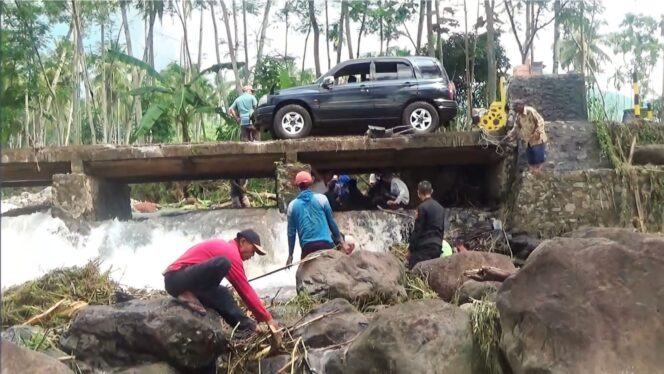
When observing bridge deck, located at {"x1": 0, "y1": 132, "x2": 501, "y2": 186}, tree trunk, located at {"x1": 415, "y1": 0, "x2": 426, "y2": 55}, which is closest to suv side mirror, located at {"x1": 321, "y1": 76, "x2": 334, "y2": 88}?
bridge deck, located at {"x1": 0, "y1": 132, "x2": 501, "y2": 186}

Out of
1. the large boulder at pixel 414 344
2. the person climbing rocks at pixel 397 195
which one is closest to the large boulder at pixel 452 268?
the large boulder at pixel 414 344

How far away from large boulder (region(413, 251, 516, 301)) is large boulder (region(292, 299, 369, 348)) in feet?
5.08

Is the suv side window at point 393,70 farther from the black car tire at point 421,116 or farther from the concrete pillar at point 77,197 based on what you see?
the concrete pillar at point 77,197

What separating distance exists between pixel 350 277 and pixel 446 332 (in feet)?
6.98

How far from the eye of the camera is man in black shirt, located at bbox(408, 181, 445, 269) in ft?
29.2

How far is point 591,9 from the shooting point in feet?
89.4

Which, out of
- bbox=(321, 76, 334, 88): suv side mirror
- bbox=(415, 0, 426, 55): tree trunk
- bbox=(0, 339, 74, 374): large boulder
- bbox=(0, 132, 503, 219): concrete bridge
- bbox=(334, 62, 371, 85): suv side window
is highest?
bbox=(415, 0, 426, 55): tree trunk

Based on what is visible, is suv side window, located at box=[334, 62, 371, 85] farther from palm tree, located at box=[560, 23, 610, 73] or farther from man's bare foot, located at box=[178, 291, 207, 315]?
palm tree, located at box=[560, 23, 610, 73]

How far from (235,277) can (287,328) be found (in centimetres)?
78

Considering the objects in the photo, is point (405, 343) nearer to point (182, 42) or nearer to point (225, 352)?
point (225, 352)

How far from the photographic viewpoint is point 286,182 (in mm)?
13117

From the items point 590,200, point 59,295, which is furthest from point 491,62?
point 59,295

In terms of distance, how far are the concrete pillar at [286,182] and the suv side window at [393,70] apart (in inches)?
98.9

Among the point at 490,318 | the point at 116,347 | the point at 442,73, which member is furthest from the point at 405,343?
the point at 442,73
